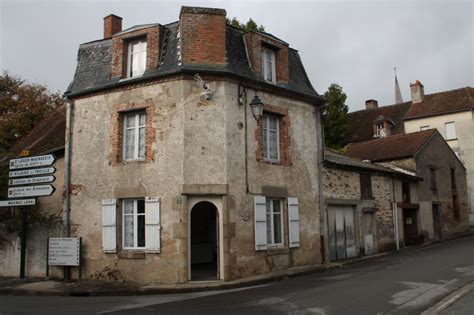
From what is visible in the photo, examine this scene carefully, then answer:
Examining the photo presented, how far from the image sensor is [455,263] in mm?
13758

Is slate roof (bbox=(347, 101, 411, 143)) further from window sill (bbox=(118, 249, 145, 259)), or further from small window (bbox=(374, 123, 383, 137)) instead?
window sill (bbox=(118, 249, 145, 259))

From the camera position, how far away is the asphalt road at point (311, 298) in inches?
330

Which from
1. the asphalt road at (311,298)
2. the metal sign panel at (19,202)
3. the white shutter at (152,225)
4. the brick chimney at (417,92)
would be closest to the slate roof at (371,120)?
the brick chimney at (417,92)

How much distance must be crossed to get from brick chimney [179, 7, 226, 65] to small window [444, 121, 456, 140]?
27.3 metres

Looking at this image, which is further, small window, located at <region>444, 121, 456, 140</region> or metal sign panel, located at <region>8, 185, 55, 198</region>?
small window, located at <region>444, 121, 456, 140</region>

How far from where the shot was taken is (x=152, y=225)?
1270cm

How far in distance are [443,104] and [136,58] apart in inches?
1146

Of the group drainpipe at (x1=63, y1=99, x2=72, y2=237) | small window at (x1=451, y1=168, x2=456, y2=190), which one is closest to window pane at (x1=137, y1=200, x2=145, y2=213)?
drainpipe at (x1=63, y1=99, x2=72, y2=237)

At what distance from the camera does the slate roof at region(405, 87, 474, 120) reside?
1373 inches

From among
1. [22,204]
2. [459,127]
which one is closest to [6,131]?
[22,204]

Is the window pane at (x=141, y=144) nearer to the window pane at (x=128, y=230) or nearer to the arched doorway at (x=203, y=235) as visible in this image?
the window pane at (x=128, y=230)

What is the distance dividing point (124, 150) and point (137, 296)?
14.6 feet

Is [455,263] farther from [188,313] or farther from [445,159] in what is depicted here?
[445,159]

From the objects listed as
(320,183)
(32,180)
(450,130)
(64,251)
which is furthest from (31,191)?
(450,130)
